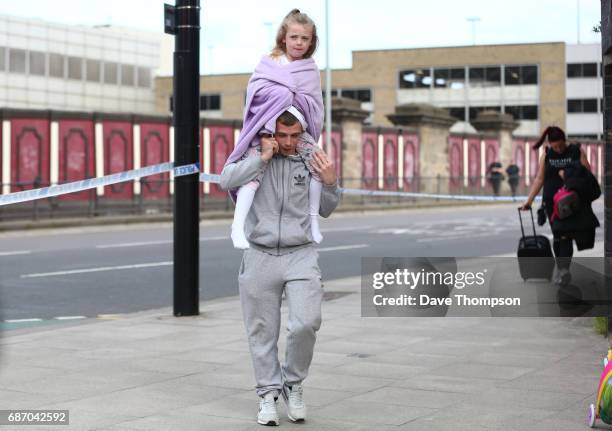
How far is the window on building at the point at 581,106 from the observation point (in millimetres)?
80312

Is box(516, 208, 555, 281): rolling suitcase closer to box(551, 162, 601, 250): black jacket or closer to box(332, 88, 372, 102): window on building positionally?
box(551, 162, 601, 250): black jacket

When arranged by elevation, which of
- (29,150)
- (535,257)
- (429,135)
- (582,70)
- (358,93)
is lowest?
(535,257)

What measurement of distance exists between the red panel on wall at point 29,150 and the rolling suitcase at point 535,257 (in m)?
19.3

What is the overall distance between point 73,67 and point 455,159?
32049 mm

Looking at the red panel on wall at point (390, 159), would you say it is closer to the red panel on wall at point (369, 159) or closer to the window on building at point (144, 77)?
the red panel on wall at point (369, 159)

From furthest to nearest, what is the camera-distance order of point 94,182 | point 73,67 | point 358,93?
point 358,93 → point 73,67 → point 94,182

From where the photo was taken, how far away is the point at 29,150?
95.7 ft

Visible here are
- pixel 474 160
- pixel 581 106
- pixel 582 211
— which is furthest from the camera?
pixel 581 106

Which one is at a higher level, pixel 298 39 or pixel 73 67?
pixel 73 67

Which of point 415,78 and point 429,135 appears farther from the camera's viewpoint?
point 415,78

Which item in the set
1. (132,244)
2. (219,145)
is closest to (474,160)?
(219,145)

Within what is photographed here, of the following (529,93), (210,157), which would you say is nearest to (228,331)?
(210,157)

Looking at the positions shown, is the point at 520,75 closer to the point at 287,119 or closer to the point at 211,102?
the point at 211,102

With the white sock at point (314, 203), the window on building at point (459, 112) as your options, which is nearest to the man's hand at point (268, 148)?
the white sock at point (314, 203)
